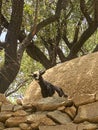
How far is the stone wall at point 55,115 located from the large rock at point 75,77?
65 cm

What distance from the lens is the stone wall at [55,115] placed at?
5160 mm

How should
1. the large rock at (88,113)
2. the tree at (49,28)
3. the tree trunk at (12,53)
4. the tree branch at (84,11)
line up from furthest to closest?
1. the tree branch at (84,11)
2. the tree at (49,28)
3. the tree trunk at (12,53)
4. the large rock at (88,113)

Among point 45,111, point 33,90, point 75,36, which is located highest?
point 75,36

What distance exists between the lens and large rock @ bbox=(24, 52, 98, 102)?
604 cm

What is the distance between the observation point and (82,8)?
11953 mm

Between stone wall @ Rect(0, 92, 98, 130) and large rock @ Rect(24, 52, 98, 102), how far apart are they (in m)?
0.65

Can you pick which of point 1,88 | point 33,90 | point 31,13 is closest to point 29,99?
point 33,90

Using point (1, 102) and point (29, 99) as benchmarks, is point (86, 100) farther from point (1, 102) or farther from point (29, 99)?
point (29, 99)

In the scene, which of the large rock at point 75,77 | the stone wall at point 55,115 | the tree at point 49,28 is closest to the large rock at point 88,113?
the stone wall at point 55,115

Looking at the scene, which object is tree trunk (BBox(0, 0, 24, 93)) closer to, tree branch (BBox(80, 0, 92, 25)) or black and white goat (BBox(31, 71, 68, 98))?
black and white goat (BBox(31, 71, 68, 98))

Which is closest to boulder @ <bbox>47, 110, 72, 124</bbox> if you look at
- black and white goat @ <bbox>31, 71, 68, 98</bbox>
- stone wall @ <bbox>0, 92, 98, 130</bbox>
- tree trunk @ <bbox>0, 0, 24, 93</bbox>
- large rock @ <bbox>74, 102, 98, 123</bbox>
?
stone wall @ <bbox>0, 92, 98, 130</bbox>

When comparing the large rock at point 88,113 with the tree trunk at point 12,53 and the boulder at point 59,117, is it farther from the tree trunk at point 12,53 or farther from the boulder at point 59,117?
the tree trunk at point 12,53

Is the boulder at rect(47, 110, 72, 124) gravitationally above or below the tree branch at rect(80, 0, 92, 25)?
below

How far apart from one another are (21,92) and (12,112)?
→ 1085cm
